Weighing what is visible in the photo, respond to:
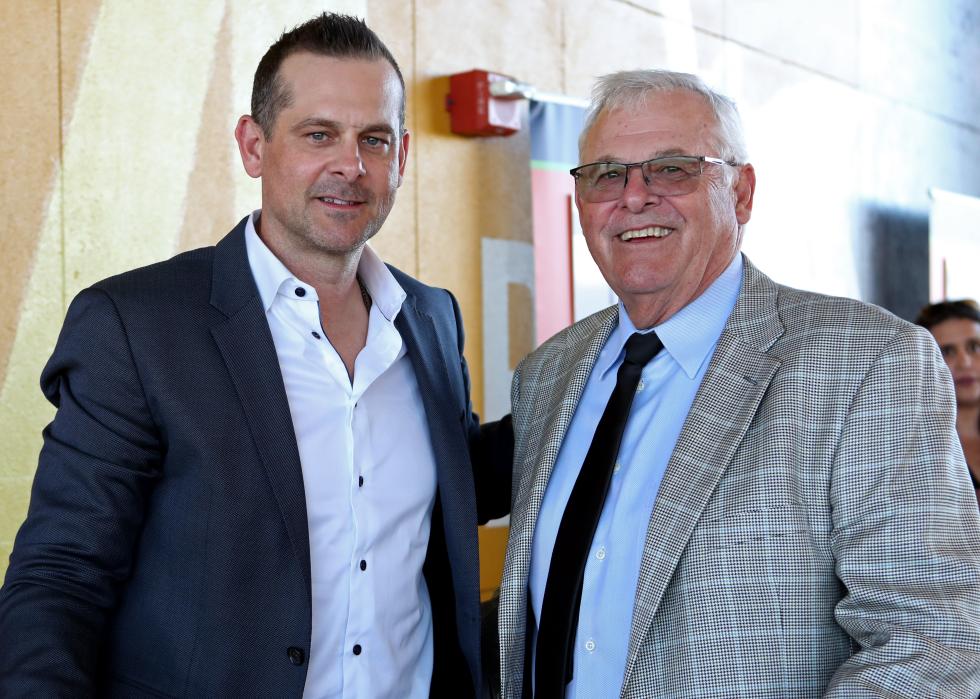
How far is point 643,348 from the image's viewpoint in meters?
2.12

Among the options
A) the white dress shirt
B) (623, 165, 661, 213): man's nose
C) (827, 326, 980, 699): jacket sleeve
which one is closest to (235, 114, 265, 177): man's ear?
the white dress shirt

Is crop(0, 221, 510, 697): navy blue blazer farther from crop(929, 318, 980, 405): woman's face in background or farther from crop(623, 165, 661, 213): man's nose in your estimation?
crop(929, 318, 980, 405): woman's face in background

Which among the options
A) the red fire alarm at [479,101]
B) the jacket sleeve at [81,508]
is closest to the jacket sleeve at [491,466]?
the jacket sleeve at [81,508]

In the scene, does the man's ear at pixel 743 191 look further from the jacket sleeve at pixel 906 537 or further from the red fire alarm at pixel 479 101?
the red fire alarm at pixel 479 101

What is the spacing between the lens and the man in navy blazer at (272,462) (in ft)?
5.88

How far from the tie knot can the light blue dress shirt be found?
1 centimetres

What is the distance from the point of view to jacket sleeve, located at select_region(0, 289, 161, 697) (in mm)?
1692

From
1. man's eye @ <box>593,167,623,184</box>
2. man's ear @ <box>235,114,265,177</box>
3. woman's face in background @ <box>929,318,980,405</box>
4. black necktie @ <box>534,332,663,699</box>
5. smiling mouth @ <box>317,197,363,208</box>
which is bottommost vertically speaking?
black necktie @ <box>534,332,663,699</box>

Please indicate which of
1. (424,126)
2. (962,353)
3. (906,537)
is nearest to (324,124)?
(906,537)

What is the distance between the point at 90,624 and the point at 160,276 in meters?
0.66

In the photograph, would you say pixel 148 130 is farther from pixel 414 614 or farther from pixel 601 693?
pixel 601 693

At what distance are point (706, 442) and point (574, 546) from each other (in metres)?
0.32

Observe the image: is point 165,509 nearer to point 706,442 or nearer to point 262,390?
point 262,390

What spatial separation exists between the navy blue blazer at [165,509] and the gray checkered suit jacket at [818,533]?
0.65 meters
